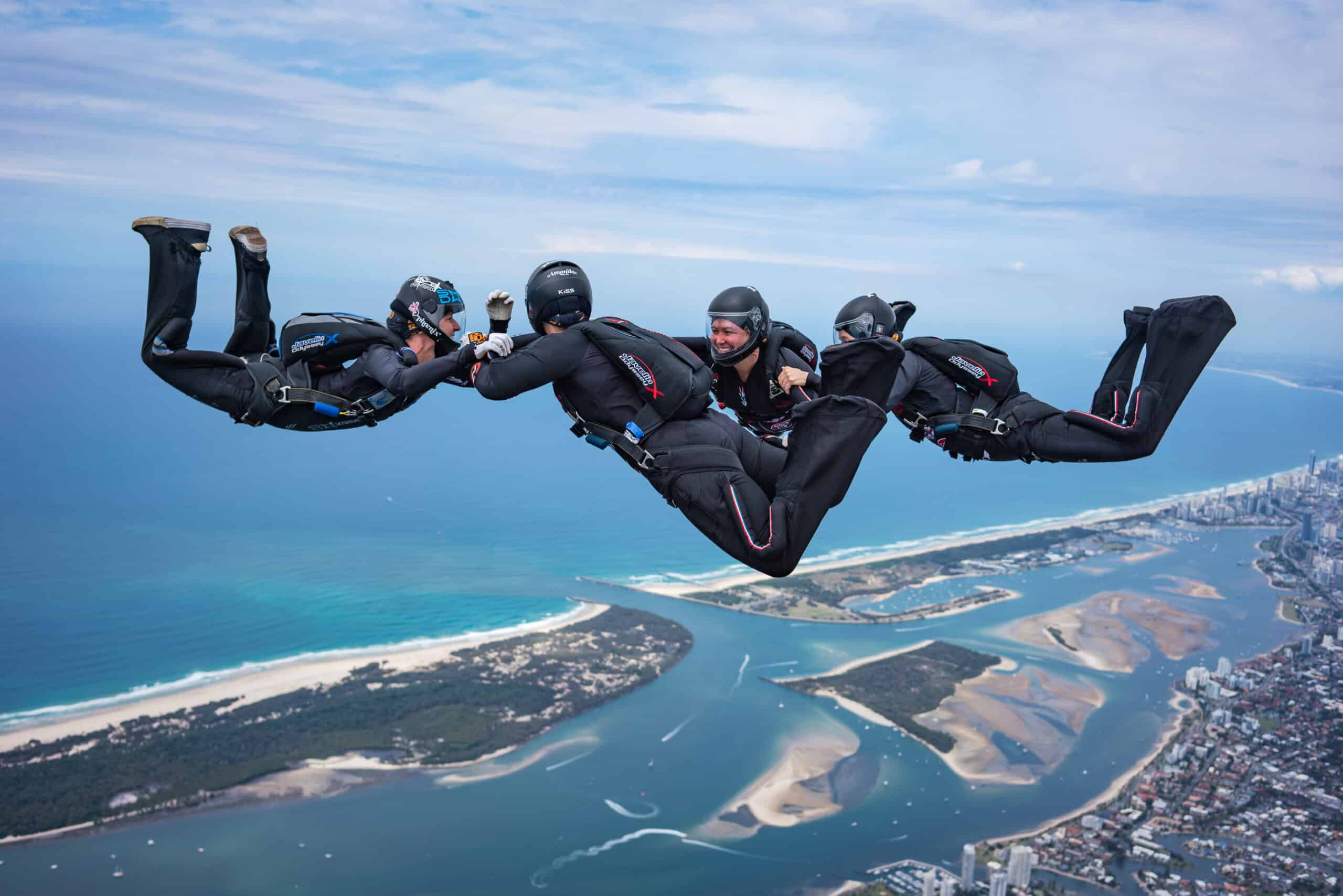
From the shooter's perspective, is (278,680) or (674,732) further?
(278,680)

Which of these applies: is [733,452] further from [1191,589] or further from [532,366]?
[1191,589]

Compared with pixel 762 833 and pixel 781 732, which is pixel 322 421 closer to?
pixel 762 833

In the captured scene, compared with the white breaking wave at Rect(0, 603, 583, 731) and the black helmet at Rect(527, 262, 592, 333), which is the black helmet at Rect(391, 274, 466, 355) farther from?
the white breaking wave at Rect(0, 603, 583, 731)

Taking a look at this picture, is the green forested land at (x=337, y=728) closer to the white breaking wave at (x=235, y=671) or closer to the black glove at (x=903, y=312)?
the white breaking wave at (x=235, y=671)

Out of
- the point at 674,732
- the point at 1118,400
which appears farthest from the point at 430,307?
the point at 674,732

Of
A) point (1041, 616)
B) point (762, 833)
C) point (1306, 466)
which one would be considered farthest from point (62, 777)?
point (1306, 466)

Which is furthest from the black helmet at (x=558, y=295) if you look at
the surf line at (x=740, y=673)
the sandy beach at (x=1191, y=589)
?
the sandy beach at (x=1191, y=589)
